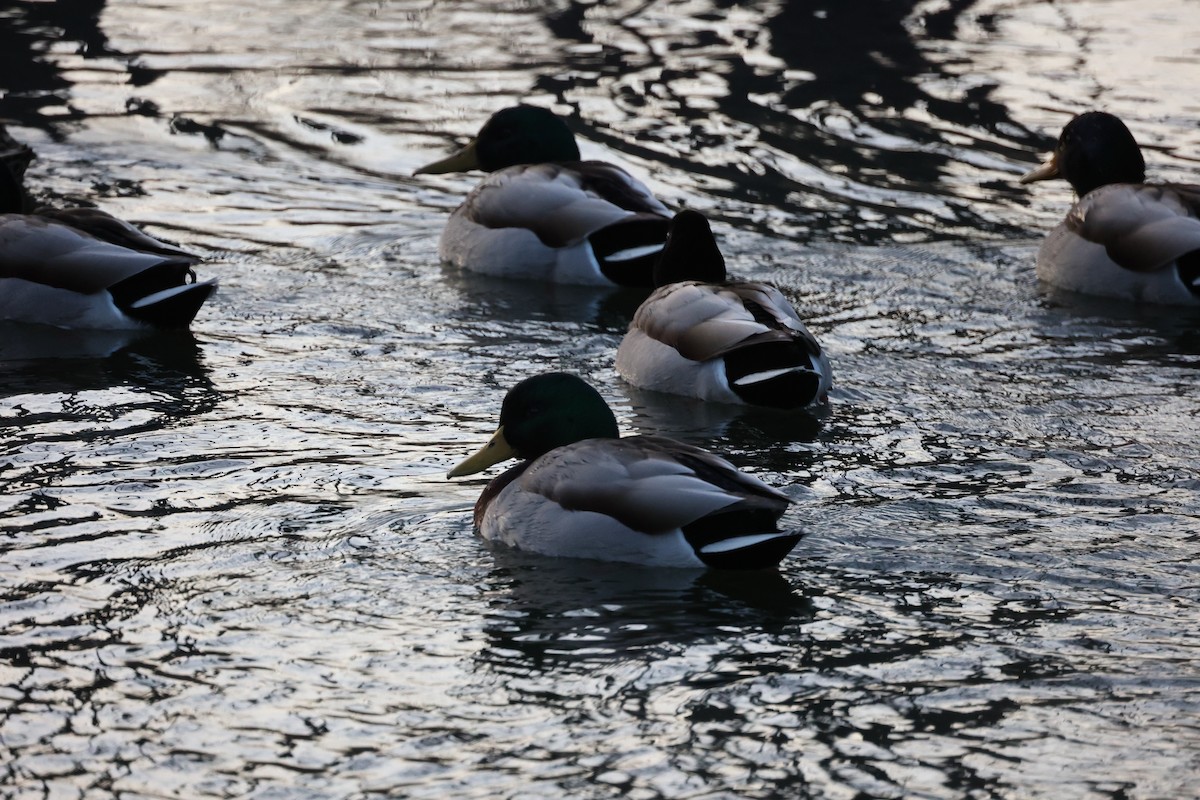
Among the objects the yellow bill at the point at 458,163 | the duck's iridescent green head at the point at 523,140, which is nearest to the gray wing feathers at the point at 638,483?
the duck's iridescent green head at the point at 523,140

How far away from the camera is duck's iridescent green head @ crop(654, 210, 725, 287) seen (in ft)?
31.6

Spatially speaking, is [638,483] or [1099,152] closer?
[638,483]

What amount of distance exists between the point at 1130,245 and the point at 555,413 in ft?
16.6

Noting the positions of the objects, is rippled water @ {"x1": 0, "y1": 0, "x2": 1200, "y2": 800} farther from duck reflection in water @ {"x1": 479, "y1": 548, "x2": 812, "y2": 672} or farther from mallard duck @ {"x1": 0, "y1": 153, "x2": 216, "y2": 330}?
mallard duck @ {"x1": 0, "y1": 153, "x2": 216, "y2": 330}

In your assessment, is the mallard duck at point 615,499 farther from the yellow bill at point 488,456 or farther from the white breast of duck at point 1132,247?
the white breast of duck at point 1132,247

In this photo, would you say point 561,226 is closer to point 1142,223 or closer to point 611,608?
point 1142,223

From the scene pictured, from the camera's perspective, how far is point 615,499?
6.61m

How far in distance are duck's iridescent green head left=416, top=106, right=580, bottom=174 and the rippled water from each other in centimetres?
63

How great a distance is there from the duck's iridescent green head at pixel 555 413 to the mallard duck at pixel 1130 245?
4.80 metres

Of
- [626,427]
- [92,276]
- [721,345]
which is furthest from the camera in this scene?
[92,276]

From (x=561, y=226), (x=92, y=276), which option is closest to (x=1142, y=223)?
(x=561, y=226)

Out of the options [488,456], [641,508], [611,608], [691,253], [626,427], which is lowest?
[626,427]

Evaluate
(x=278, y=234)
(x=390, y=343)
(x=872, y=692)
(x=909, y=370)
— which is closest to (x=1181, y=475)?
(x=909, y=370)

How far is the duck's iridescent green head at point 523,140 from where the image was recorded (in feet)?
41.0
